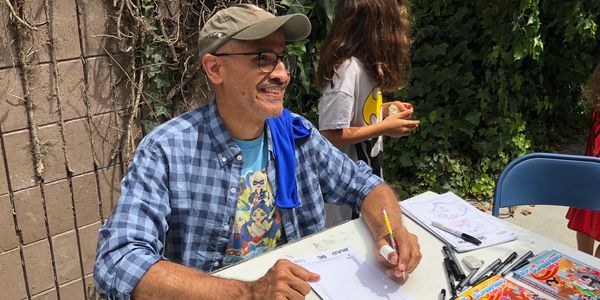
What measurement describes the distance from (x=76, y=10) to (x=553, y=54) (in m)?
4.42

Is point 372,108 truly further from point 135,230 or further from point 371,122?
point 135,230

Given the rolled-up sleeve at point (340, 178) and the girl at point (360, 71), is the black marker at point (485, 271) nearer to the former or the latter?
the rolled-up sleeve at point (340, 178)

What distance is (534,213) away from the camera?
419 cm

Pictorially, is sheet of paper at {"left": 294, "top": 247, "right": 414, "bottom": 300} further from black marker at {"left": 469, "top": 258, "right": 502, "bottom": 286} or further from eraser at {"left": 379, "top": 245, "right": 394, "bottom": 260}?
black marker at {"left": 469, "top": 258, "right": 502, "bottom": 286}

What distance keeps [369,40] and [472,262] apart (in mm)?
1270

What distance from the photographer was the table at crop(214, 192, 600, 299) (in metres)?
1.59

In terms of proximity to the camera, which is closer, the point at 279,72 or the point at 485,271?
the point at 485,271

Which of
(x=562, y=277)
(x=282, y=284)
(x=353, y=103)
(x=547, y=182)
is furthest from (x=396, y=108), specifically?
(x=282, y=284)

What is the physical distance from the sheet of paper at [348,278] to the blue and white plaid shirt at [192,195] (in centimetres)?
29

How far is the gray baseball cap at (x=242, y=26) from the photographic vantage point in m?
1.70

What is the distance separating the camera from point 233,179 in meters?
1.77

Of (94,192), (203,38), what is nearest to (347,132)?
(203,38)

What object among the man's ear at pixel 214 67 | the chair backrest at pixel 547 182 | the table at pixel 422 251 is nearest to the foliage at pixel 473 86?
the chair backrest at pixel 547 182

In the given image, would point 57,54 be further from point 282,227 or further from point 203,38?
point 282,227
